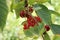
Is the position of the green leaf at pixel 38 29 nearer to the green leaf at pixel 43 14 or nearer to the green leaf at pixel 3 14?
the green leaf at pixel 43 14

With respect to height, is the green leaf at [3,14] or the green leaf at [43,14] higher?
the green leaf at [43,14]

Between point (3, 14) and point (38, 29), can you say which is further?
point (38, 29)

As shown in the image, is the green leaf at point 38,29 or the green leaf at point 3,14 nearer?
the green leaf at point 3,14

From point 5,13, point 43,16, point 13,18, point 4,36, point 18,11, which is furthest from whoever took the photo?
point 13,18

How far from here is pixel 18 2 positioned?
2.63 ft

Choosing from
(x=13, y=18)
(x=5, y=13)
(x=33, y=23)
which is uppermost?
(x=13, y=18)

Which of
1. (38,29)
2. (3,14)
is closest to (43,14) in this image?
(38,29)

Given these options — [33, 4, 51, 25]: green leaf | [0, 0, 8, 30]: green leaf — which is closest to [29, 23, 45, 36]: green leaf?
[33, 4, 51, 25]: green leaf

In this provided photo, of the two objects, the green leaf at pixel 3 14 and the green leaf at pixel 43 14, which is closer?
the green leaf at pixel 3 14

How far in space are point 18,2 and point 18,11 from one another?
0.18ft

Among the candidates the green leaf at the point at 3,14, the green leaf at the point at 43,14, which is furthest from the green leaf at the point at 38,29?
the green leaf at the point at 3,14

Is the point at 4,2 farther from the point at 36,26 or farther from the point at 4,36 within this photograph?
the point at 4,36

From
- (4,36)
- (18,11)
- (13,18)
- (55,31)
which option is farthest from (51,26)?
(13,18)

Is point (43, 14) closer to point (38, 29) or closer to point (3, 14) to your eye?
point (38, 29)
